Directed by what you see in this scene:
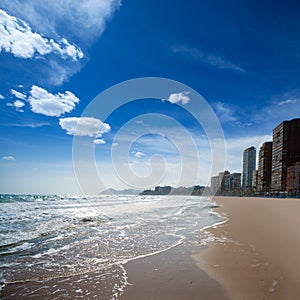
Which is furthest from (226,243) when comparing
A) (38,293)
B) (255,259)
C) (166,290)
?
(38,293)

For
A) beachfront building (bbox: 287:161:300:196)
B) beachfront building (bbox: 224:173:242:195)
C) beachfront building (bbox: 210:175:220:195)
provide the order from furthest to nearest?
beachfront building (bbox: 224:173:242:195), beachfront building (bbox: 210:175:220:195), beachfront building (bbox: 287:161:300:196)

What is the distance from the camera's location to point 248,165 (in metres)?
166

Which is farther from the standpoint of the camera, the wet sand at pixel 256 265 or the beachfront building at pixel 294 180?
the beachfront building at pixel 294 180

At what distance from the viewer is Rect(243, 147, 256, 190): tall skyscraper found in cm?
16300

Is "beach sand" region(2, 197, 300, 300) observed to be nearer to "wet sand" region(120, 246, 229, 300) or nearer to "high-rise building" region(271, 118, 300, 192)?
"wet sand" region(120, 246, 229, 300)

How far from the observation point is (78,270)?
→ 532 cm

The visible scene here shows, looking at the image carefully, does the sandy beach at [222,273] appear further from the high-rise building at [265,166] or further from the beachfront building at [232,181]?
the beachfront building at [232,181]

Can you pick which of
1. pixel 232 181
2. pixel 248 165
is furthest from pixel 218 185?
pixel 248 165

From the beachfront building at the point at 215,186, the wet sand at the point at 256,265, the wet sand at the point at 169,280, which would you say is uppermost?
the beachfront building at the point at 215,186

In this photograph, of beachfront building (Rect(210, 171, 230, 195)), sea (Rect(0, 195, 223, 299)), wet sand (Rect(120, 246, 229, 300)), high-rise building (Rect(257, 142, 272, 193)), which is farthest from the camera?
beachfront building (Rect(210, 171, 230, 195))

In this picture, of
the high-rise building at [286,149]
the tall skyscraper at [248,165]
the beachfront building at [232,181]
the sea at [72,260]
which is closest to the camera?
the sea at [72,260]

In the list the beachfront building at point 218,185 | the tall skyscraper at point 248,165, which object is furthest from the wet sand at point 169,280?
the tall skyscraper at point 248,165

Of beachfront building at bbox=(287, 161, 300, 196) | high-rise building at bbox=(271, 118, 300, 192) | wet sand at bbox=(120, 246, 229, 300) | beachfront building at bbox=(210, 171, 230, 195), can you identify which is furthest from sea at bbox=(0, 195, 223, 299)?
beachfront building at bbox=(210, 171, 230, 195)

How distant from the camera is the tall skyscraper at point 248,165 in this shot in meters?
163
